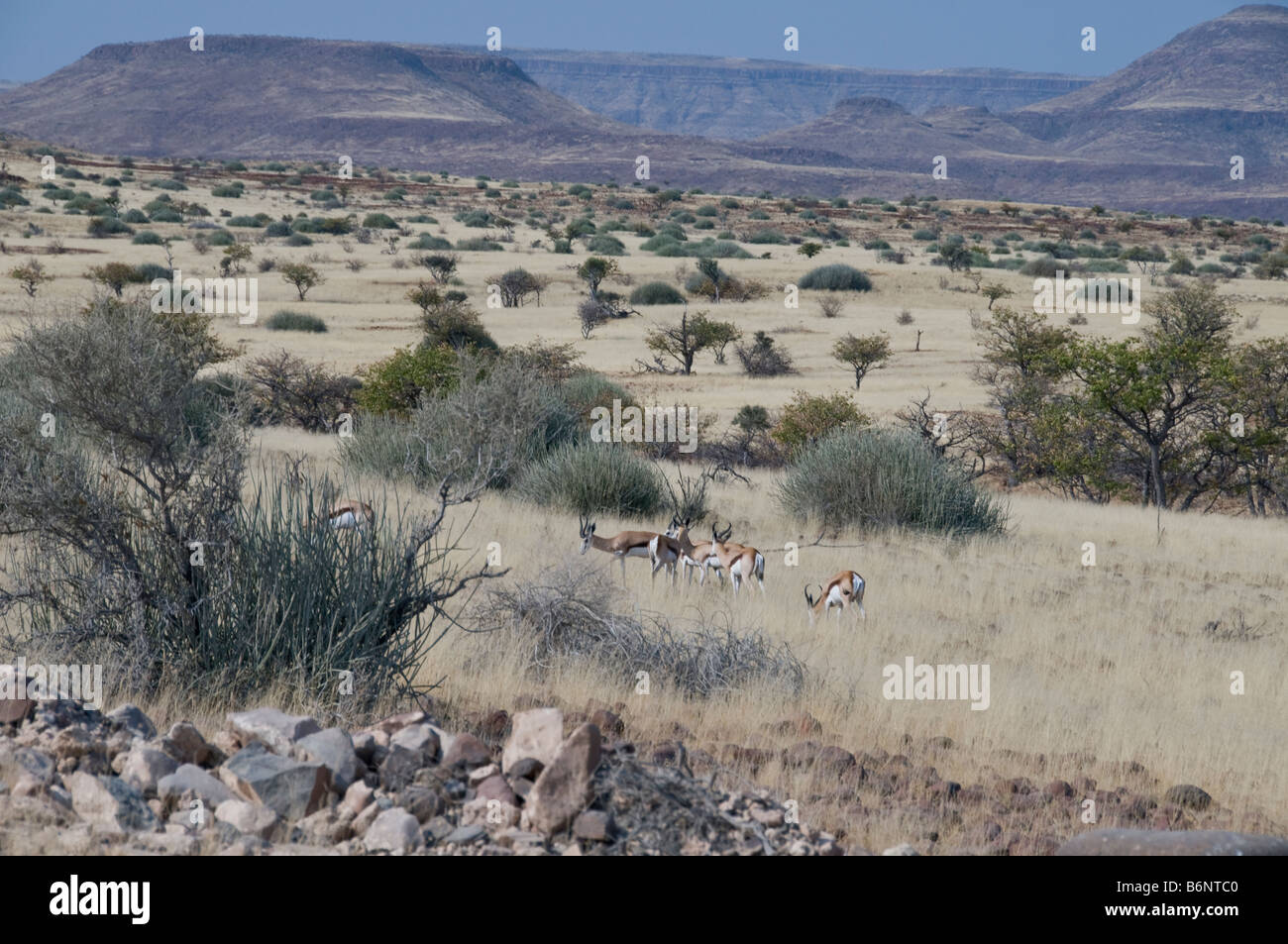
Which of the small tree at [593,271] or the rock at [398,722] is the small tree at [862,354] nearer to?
the small tree at [593,271]

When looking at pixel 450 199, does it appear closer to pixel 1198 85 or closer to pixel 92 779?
pixel 92 779

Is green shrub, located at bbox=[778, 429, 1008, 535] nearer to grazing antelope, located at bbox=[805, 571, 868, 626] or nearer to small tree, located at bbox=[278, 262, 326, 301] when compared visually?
grazing antelope, located at bbox=[805, 571, 868, 626]

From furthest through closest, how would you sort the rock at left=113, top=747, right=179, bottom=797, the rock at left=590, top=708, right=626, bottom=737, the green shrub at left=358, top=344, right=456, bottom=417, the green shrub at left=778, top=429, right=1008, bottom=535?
the green shrub at left=358, top=344, right=456, bottom=417
the green shrub at left=778, top=429, right=1008, bottom=535
the rock at left=590, top=708, right=626, bottom=737
the rock at left=113, top=747, right=179, bottom=797

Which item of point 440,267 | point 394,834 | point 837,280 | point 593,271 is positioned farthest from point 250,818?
point 837,280

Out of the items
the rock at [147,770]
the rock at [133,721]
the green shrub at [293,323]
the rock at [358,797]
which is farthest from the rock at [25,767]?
the green shrub at [293,323]

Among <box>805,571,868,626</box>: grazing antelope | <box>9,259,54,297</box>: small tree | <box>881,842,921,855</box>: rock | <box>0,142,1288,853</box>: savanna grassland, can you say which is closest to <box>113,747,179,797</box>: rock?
<box>0,142,1288,853</box>: savanna grassland

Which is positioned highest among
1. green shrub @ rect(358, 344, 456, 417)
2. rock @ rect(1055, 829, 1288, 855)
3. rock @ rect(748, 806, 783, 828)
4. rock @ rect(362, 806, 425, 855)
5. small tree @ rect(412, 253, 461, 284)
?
small tree @ rect(412, 253, 461, 284)
